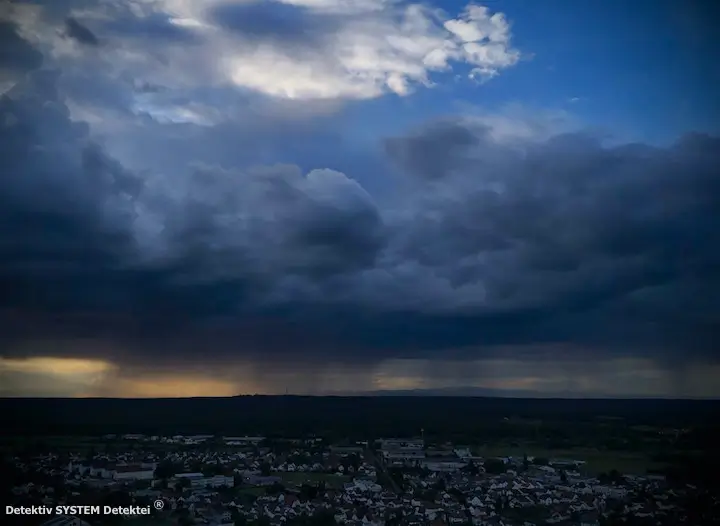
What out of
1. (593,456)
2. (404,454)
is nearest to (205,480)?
(404,454)

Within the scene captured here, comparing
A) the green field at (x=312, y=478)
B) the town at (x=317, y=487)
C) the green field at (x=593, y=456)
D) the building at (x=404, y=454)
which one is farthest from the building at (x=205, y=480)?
the green field at (x=593, y=456)

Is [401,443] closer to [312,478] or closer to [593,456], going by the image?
[312,478]

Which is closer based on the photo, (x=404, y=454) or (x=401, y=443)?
(x=404, y=454)

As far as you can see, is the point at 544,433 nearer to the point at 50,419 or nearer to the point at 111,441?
the point at 111,441

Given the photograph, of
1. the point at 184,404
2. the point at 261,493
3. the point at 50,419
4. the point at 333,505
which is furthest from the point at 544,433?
the point at 50,419

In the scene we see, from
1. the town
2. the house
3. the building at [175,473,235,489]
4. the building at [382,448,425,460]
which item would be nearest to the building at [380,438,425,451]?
the building at [382,448,425,460]
